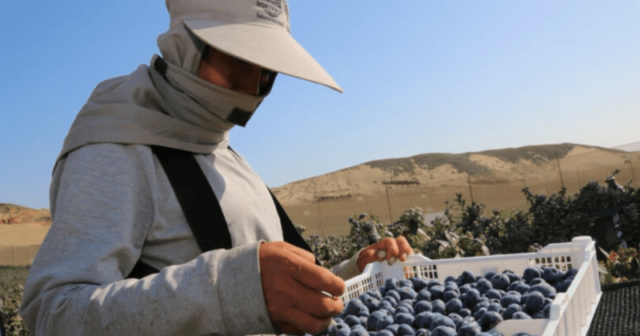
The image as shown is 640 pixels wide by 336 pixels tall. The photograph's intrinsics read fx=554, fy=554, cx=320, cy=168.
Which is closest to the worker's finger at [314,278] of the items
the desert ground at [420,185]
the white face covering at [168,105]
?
the white face covering at [168,105]

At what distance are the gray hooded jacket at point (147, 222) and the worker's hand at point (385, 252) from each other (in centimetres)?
65

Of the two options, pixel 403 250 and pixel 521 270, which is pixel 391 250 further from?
pixel 521 270

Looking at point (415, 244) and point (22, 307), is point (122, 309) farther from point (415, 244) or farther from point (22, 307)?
point (415, 244)

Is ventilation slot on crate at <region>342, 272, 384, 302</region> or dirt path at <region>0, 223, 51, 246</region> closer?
ventilation slot on crate at <region>342, 272, 384, 302</region>

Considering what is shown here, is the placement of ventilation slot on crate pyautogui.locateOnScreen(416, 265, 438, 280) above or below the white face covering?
below

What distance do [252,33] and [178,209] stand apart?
49 cm

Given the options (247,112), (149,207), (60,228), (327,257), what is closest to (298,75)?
(247,112)

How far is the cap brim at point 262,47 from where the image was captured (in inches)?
53.0

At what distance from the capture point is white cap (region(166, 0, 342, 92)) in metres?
1.35

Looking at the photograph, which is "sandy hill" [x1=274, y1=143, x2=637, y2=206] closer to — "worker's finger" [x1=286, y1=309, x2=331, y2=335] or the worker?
the worker

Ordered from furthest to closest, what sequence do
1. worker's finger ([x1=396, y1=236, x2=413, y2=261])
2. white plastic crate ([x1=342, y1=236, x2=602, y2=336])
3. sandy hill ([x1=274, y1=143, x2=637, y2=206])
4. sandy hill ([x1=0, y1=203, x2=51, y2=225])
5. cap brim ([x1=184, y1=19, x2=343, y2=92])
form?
sandy hill ([x1=274, y1=143, x2=637, y2=206]), sandy hill ([x1=0, y1=203, x2=51, y2=225]), worker's finger ([x1=396, y1=236, x2=413, y2=261]), white plastic crate ([x1=342, y1=236, x2=602, y2=336]), cap brim ([x1=184, y1=19, x2=343, y2=92])

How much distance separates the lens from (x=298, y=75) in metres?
1.35

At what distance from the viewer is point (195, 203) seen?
140 cm

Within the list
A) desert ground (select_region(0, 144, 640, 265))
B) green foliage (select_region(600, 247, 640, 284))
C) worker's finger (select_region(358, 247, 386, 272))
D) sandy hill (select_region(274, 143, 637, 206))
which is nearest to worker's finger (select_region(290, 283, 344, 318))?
worker's finger (select_region(358, 247, 386, 272))
